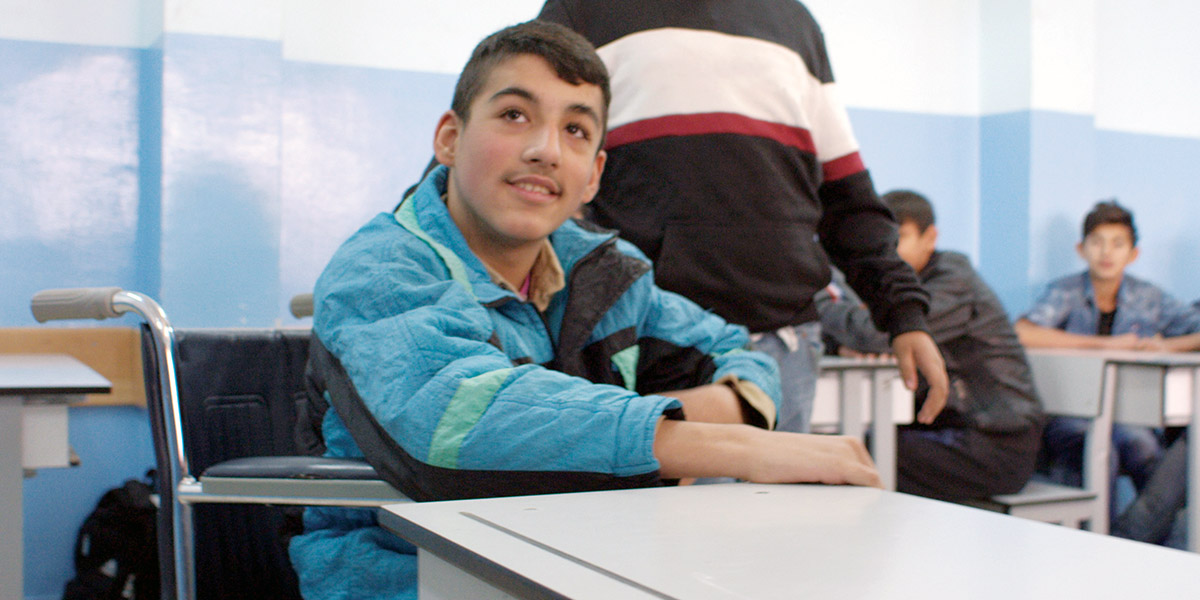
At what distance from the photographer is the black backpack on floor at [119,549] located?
2.72 m

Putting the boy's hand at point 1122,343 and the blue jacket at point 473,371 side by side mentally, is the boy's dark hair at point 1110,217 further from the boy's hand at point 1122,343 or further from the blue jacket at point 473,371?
the blue jacket at point 473,371

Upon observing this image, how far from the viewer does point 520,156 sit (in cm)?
115

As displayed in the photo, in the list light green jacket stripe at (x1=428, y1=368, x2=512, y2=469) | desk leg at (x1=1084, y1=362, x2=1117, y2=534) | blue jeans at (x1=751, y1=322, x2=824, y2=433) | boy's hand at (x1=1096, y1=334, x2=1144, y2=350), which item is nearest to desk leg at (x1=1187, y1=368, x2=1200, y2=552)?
desk leg at (x1=1084, y1=362, x2=1117, y2=534)

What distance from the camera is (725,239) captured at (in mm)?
1610

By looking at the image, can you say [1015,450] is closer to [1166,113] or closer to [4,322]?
[1166,113]

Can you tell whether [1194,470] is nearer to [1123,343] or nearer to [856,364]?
[1123,343]

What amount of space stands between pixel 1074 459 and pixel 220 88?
3218mm

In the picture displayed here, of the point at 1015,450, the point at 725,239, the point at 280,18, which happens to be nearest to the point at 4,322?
the point at 280,18

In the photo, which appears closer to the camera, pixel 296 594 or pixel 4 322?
pixel 296 594

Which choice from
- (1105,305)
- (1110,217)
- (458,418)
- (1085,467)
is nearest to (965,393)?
(1085,467)

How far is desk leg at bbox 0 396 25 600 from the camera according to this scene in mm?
1789

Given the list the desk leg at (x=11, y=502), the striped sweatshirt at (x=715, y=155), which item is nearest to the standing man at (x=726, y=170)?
the striped sweatshirt at (x=715, y=155)

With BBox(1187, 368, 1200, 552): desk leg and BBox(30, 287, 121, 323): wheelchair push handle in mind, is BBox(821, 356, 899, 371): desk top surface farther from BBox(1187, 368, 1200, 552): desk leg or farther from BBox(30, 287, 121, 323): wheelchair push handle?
BBox(30, 287, 121, 323): wheelchair push handle

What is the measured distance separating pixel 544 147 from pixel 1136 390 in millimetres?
2779
